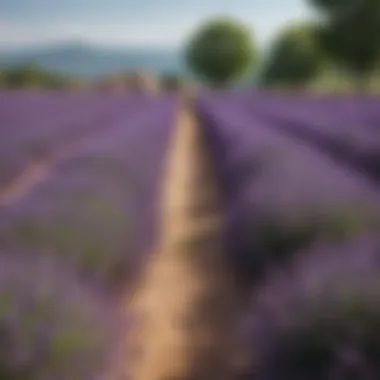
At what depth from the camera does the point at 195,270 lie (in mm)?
5254

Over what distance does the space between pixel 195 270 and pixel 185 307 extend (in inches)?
33.3

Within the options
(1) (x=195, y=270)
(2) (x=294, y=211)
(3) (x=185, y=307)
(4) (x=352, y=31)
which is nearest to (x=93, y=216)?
(3) (x=185, y=307)

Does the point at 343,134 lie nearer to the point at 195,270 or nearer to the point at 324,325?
the point at 195,270

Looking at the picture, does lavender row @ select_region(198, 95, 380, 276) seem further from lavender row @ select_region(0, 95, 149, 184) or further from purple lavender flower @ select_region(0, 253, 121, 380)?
lavender row @ select_region(0, 95, 149, 184)

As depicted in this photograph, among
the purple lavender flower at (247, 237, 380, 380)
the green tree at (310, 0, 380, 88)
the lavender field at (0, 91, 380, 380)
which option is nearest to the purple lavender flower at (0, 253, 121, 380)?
the lavender field at (0, 91, 380, 380)

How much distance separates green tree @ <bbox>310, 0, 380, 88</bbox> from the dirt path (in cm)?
2672

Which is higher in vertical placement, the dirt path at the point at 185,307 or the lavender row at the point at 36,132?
the dirt path at the point at 185,307

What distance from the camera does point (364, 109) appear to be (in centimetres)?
1461

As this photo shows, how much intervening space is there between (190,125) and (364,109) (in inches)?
270

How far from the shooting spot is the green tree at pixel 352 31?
33188mm

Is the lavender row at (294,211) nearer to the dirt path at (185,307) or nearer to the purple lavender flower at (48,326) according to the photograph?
the dirt path at (185,307)

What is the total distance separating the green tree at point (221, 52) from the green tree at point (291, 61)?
3.31 metres

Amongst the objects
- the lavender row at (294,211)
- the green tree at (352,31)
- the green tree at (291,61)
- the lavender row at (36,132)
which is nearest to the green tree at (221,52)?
the green tree at (291,61)

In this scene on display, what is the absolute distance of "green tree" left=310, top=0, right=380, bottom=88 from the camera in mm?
33188
